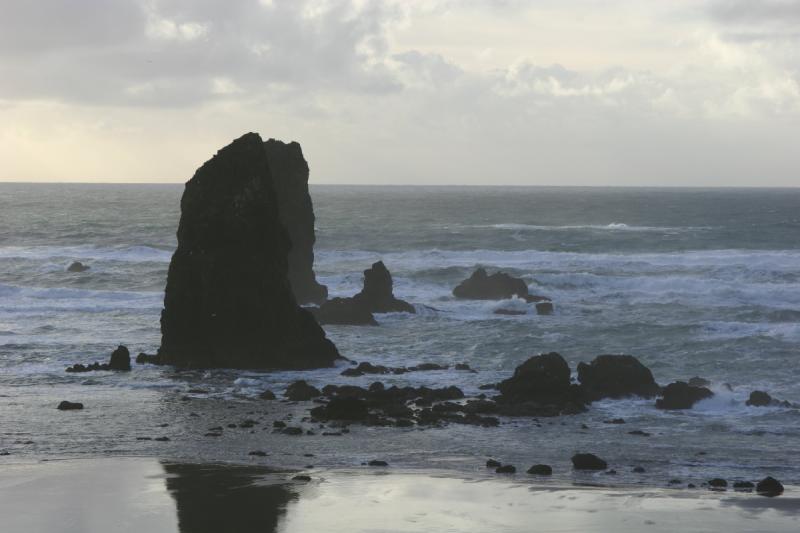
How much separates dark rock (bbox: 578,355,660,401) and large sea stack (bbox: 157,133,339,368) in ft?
35.3

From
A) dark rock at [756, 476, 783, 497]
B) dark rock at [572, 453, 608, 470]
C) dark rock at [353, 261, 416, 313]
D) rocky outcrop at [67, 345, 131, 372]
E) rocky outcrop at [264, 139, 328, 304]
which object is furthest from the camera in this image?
rocky outcrop at [264, 139, 328, 304]

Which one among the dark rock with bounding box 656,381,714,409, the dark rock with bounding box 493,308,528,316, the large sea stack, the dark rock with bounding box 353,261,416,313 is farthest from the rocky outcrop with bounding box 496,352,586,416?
the dark rock with bounding box 493,308,528,316

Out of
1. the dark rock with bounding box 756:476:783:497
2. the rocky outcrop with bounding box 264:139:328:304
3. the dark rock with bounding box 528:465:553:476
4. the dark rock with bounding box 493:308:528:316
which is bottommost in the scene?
the dark rock with bounding box 528:465:553:476

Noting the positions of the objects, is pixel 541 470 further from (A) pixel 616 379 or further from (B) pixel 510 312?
(B) pixel 510 312

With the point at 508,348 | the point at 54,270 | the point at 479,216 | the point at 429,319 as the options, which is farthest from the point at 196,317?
the point at 479,216

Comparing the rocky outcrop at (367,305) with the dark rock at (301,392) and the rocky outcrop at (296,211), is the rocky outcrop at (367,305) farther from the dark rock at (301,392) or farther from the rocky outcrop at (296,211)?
the dark rock at (301,392)

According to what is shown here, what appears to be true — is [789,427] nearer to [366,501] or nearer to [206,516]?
[366,501]

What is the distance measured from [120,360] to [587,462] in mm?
20767

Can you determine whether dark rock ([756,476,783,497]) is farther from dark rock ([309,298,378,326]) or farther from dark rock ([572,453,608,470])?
dark rock ([309,298,378,326])

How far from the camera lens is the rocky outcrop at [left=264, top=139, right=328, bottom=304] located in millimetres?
61188

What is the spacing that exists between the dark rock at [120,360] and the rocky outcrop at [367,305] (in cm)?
1556

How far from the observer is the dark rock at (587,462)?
86.9ft

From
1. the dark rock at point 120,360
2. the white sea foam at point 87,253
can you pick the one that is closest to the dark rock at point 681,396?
the dark rock at point 120,360

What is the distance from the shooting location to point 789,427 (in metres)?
32.0
